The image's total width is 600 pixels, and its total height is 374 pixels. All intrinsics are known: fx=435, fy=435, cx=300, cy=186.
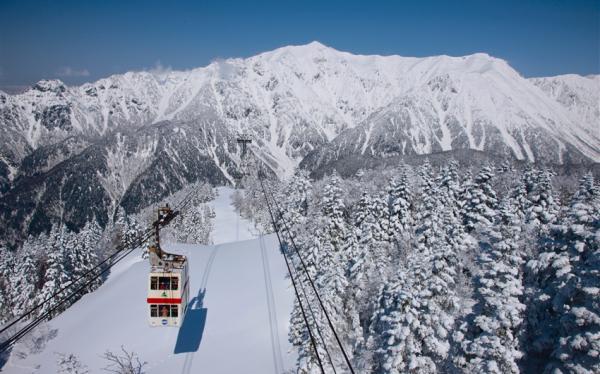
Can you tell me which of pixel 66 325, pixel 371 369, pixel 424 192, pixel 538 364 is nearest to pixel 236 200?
pixel 66 325

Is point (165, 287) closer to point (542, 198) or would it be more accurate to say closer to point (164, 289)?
point (164, 289)

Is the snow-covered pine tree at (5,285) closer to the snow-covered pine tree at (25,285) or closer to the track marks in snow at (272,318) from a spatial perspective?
the snow-covered pine tree at (25,285)

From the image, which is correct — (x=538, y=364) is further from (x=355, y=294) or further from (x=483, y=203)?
(x=483, y=203)

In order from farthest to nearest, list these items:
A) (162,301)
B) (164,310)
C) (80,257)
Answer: (80,257), (164,310), (162,301)

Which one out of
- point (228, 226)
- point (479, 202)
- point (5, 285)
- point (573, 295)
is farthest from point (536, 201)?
point (228, 226)

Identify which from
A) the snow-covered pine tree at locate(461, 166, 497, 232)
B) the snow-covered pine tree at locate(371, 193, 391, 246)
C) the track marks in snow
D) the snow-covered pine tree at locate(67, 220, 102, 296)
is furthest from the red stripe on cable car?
the snow-covered pine tree at locate(67, 220, 102, 296)

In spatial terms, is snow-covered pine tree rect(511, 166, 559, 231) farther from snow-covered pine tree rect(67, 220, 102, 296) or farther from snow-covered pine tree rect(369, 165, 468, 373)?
snow-covered pine tree rect(67, 220, 102, 296)
